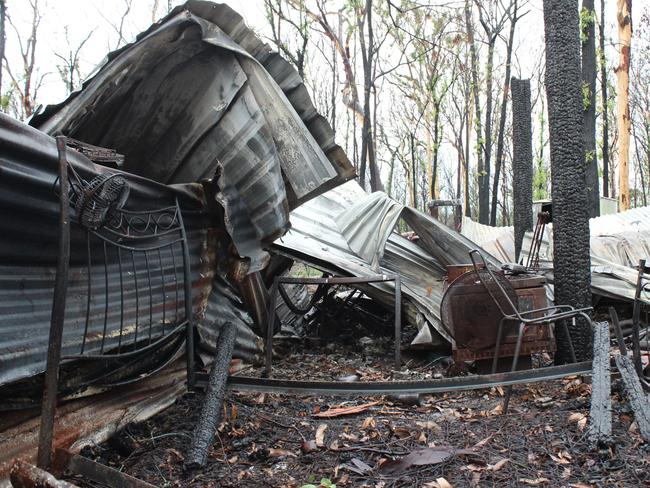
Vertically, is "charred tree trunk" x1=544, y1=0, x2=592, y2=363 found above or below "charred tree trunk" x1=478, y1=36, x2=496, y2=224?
below

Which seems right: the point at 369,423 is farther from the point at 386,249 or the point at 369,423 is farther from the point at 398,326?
the point at 386,249

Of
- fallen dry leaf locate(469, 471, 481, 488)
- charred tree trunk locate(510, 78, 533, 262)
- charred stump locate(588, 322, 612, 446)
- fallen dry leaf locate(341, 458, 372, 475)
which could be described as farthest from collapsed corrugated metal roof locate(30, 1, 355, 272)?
charred tree trunk locate(510, 78, 533, 262)

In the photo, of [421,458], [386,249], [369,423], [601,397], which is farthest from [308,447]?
[386,249]

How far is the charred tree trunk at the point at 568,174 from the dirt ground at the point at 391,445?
0.85m

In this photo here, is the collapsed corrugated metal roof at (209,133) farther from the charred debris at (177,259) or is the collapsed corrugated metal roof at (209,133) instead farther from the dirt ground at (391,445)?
the dirt ground at (391,445)

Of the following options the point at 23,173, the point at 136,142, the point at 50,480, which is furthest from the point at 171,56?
the point at 50,480

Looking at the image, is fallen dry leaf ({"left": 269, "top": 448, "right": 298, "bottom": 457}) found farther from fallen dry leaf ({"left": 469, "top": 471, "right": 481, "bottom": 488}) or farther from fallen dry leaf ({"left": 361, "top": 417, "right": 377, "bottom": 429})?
fallen dry leaf ({"left": 469, "top": 471, "right": 481, "bottom": 488})

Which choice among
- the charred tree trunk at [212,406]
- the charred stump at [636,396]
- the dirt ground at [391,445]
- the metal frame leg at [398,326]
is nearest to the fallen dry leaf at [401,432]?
the dirt ground at [391,445]

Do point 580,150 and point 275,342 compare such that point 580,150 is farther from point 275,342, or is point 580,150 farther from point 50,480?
point 50,480

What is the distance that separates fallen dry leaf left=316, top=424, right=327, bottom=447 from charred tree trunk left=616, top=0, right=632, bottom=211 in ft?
59.0

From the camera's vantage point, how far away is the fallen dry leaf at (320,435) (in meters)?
3.78

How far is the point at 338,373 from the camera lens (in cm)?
652

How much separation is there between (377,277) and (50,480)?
440cm

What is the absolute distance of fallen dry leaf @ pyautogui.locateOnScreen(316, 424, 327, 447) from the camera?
3.78 m
